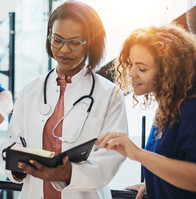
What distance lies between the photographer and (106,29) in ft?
7.03

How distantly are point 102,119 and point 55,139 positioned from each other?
0.73 feet

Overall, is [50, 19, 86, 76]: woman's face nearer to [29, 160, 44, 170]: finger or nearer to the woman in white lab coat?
the woman in white lab coat

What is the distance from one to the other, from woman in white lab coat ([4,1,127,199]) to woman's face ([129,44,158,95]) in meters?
0.15

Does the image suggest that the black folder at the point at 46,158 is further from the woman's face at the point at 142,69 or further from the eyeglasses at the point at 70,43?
the eyeglasses at the point at 70,43

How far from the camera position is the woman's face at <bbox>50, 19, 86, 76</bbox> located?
1.16 m

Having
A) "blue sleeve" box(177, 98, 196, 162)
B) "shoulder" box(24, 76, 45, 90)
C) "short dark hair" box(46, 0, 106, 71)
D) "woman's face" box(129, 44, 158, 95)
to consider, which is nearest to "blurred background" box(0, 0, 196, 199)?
"short dark hair" box(46, 0, 106, 71)

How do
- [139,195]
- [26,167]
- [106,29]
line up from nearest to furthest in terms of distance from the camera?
[26,167], [139,195], [106,29]

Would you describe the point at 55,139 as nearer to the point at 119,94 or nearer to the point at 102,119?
the point at 102,119

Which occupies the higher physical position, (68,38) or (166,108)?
(68,38)

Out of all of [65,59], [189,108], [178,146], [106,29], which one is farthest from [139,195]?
[106,29]

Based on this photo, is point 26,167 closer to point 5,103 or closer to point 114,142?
point 114,142

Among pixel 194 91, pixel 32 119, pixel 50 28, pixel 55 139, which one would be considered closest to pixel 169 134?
pixel 194 91

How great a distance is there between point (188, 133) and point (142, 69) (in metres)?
0.30

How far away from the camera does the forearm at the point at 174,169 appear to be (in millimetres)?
852
